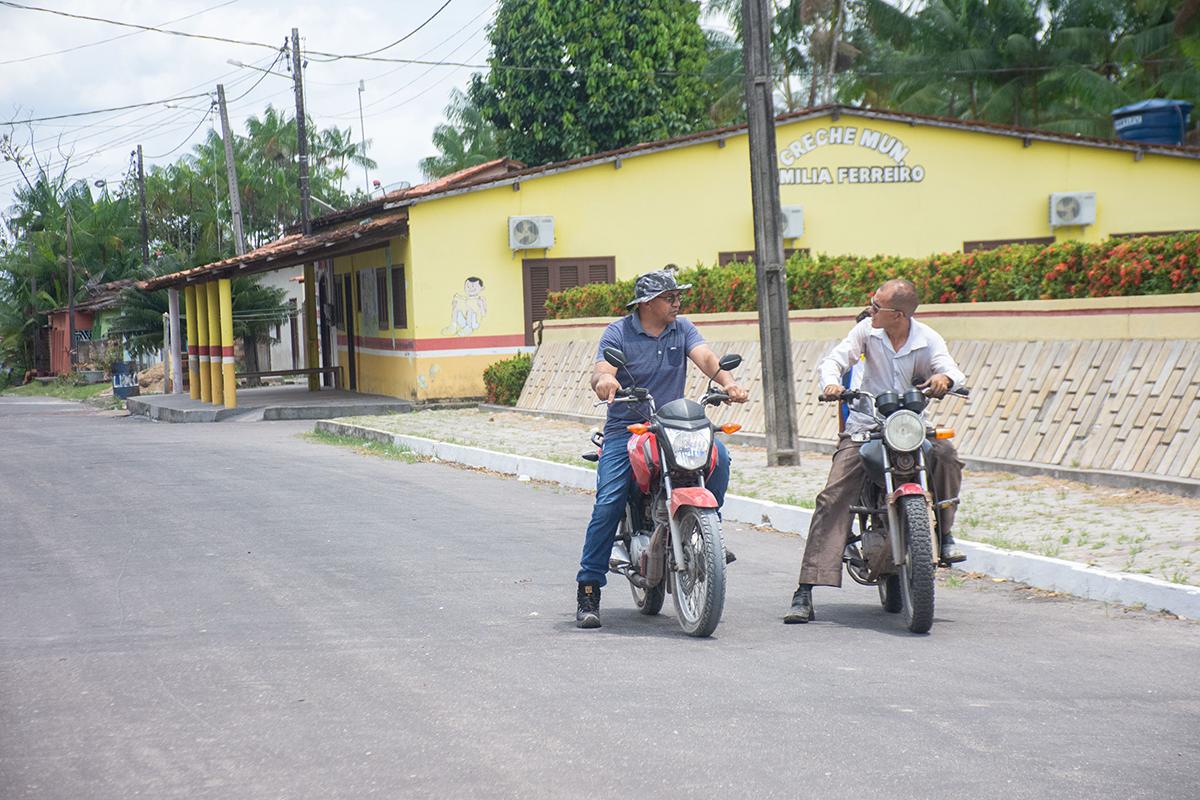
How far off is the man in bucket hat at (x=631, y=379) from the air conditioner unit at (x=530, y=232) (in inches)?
775

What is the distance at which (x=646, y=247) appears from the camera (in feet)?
90.5

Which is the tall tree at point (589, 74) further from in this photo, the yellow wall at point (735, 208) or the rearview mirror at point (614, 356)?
the rearview mirror at point (614, 356)

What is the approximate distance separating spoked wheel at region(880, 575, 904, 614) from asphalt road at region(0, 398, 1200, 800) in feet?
0.25

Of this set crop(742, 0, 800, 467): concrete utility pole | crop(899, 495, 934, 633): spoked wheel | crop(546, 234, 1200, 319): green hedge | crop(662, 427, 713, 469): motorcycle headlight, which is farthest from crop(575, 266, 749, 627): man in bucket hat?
crop(742, 0, 800, 467): concrete utility pole

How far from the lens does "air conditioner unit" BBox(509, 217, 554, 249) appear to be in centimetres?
2667

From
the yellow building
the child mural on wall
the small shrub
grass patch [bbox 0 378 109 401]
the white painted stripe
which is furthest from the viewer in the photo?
grass patch [bbox 0 378 109 401]

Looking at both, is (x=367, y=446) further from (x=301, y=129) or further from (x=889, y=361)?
(x=301, y=129)

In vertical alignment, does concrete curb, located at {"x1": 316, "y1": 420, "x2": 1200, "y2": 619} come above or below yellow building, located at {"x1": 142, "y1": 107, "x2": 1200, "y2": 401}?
below

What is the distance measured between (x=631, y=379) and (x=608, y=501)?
1.98 ft

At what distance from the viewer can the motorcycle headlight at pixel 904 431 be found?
22.2 ft

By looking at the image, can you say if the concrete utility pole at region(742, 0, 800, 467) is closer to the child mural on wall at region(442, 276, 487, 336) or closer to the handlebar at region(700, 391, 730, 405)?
the handlebar at region(700, 391, 730, 405)

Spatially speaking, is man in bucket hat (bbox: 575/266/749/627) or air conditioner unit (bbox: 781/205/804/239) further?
air conditioner unit (bbox: 781/205/804/239)

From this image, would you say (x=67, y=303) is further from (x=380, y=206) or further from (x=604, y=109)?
(x=380, y=206)

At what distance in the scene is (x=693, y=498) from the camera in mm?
6578
